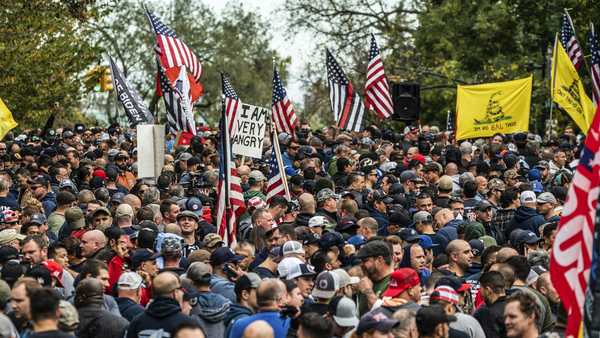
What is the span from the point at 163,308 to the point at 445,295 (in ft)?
6.99

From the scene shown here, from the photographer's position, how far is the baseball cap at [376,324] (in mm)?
8391

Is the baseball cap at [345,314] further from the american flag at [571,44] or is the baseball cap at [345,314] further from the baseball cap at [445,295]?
the american flag at [571,44]

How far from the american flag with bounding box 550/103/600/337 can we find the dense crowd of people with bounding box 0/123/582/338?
97cm

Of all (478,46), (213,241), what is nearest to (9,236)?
(213,241)

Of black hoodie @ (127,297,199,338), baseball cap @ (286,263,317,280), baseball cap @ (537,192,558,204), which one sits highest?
baseball cap @ (537,192,558,204)

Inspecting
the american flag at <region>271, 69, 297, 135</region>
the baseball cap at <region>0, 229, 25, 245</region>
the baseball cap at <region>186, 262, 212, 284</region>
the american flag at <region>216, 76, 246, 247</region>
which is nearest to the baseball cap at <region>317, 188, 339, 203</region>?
the american flag at <region>216, 76, 246, 247</region>

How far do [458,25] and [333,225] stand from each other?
26.0m

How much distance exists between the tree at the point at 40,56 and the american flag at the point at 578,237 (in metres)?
20.0

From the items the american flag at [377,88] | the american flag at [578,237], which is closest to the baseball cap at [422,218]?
the american flag at [578,237]

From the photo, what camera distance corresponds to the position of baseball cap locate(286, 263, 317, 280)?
10.5 metres

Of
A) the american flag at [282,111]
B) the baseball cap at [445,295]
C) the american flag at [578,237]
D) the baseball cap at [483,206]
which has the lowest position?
the baseball cap at [445,295]

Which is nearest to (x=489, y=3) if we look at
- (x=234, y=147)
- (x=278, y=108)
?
(x=278, y=108)

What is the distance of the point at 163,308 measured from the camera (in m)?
9.30

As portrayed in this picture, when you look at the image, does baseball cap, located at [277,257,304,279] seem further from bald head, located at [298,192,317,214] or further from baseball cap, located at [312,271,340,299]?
bald head, located at [298,192,317,214]
